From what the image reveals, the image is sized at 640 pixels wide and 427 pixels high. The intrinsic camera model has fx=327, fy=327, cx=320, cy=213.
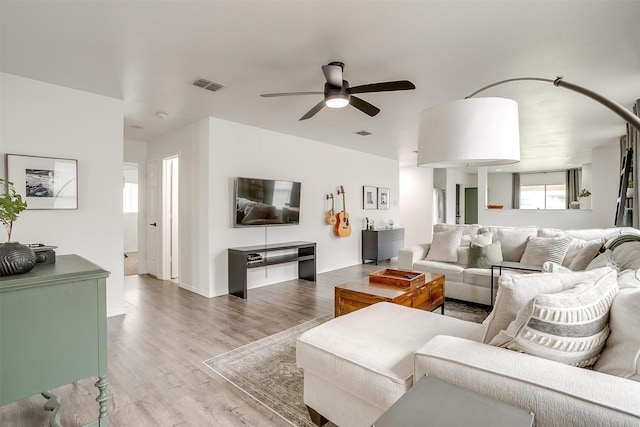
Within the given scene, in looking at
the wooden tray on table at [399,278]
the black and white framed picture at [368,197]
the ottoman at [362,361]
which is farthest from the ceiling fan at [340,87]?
the black and white framed picture at [368,197]

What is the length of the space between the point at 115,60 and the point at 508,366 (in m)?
3.46

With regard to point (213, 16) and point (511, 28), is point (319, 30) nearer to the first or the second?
point (213, 16)

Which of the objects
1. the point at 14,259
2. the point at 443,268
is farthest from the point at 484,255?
the point at 14,259

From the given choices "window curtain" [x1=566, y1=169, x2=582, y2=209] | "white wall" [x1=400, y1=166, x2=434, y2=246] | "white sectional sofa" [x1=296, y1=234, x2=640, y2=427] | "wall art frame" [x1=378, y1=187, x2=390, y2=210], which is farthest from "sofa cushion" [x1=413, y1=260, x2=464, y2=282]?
"window curtain" [x1=566, y1=169, x2=582, y2=209]

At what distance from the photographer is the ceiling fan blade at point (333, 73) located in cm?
256

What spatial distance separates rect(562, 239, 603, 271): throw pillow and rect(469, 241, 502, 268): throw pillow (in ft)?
2.23

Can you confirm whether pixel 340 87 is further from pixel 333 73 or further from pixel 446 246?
pixel 446 246

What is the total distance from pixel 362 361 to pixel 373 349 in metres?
0.11

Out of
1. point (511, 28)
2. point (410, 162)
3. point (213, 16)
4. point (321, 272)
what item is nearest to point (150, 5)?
point (213, 16)

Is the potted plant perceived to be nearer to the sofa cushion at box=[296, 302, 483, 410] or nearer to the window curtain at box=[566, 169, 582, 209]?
the sofa cushion at box=[296, 302, 483, 410]

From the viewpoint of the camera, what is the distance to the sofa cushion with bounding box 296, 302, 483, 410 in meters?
1.44

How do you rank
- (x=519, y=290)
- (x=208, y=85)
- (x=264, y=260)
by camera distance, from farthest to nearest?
1. (x=264, y=260)
2. (x=208, y=85)
3. (x=519, y=290)

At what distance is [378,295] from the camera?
2.75 meters

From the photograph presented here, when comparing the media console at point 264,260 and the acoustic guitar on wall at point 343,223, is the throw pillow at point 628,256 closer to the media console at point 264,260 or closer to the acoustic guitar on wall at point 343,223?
the media console at point 264,260
